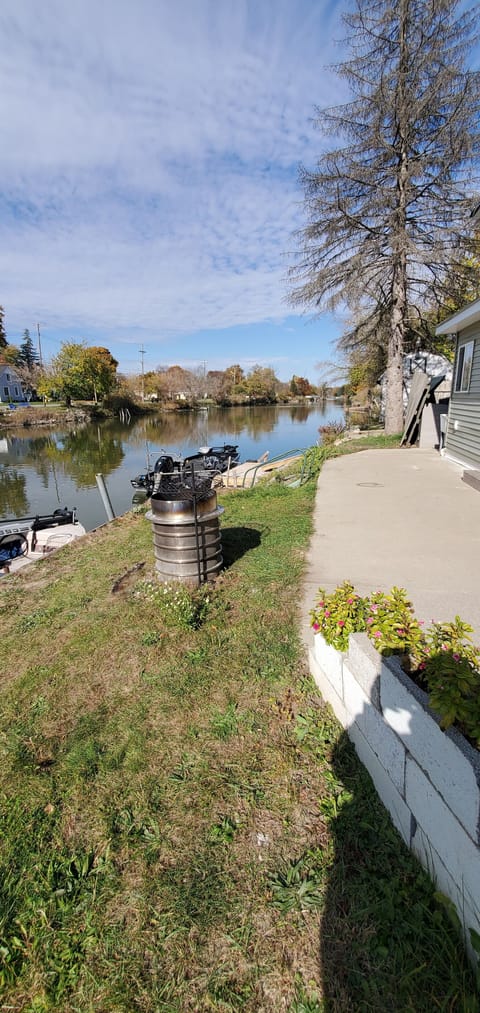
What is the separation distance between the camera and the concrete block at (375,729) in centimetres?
174

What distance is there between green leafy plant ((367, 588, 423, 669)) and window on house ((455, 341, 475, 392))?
25.9 feet

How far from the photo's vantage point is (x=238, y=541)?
19.4 ft

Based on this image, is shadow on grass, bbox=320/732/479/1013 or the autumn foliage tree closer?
shadow on grass, bbox=320/732/479/1013

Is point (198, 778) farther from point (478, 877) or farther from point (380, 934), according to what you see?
point (478, 877)

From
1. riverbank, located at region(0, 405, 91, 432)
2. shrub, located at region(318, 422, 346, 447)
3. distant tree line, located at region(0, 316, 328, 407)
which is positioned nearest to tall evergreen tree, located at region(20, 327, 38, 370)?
distant tree line, located at region(0, 316, 328, 407)

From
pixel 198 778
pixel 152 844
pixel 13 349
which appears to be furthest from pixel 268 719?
pixel 13 349

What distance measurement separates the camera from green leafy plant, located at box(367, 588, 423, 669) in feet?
6.48

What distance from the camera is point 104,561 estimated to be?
5891 millimetres

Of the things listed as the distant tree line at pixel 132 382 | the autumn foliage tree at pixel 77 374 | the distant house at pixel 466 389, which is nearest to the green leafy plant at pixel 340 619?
the distant house at pixel 466 389

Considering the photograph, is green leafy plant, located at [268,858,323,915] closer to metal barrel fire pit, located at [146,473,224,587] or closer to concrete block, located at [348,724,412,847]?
concrete block, located at [348,724,412,847]

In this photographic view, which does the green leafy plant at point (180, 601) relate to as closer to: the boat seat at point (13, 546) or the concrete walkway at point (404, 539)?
the concrete walkway at point (404, 539)

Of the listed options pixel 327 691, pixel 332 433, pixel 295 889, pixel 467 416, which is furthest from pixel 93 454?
pixel 295 889

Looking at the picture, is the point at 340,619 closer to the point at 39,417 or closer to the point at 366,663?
the point at 366,663

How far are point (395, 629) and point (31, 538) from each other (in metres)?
9.00
